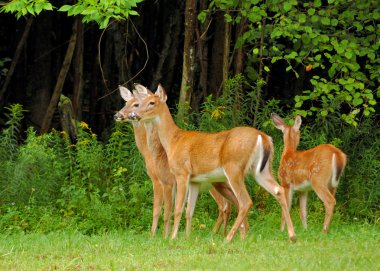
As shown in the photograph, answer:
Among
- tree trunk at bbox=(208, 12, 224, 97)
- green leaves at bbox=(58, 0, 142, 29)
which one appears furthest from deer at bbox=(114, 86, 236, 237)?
tree trunk at bbox=(208, 12, 224, 97)

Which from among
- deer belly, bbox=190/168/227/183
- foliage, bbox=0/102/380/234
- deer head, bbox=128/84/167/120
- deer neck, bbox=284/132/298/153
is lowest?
foliage, bbox=0/102/380/234

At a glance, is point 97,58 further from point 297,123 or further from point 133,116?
point 133,116

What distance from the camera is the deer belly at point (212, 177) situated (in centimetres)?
1063

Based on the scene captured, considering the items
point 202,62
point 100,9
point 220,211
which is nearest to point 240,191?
point 220,211

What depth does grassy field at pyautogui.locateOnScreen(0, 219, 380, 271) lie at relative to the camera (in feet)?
27.0

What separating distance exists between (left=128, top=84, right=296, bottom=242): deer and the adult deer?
1033mm

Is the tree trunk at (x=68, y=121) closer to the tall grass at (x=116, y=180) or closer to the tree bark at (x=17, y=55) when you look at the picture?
the tall grass at (x=116, y=180)

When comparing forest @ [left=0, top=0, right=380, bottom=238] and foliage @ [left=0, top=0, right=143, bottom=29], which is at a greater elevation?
foliage @ [left=0, top=0, right=143, bottom=29]

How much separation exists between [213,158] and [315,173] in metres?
1.58

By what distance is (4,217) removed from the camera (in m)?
12.2

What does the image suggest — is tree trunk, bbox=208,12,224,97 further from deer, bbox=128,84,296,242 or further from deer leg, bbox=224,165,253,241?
deer leg, bbox=224,165,253,241

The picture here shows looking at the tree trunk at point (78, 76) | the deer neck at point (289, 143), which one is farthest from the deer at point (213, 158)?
the tree trunk at point (78, 76)

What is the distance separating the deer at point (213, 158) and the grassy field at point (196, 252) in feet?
1.42

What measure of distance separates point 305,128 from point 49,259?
6.29 metres
